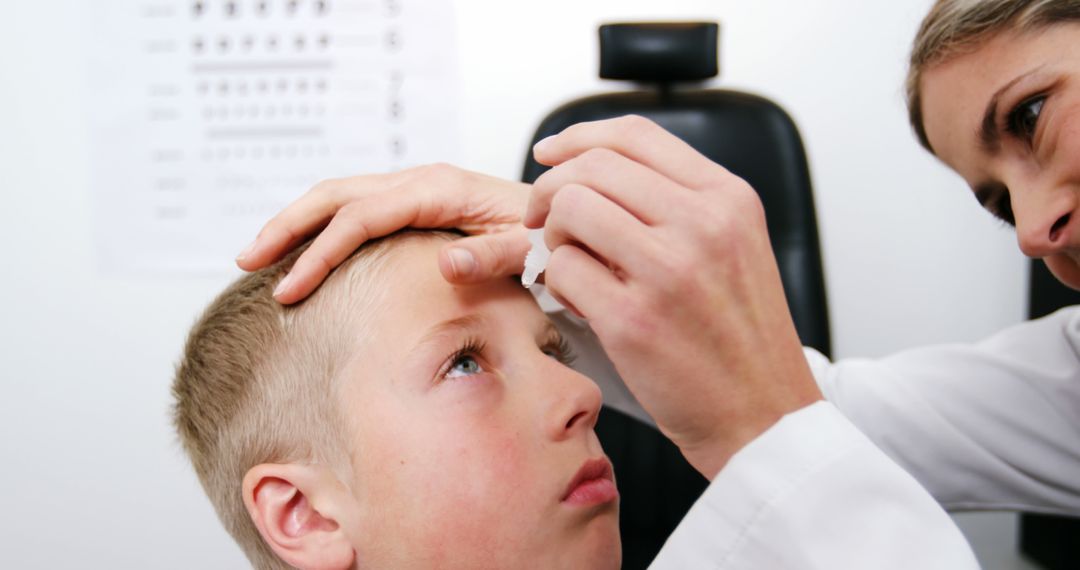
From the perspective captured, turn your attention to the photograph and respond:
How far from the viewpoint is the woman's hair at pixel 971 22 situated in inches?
32.9

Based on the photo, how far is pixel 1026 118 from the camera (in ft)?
2.88

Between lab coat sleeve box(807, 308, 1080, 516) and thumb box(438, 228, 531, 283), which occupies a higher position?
thumb box(438, 228, 531, 283)

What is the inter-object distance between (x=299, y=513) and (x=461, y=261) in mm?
328

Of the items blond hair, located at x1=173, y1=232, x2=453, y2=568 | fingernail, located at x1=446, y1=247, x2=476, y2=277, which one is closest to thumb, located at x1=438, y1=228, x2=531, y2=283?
fingernail, located at x1=446, y1=247, x2=476, y2=277

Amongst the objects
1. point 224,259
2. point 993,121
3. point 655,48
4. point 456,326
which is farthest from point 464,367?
point 224,259

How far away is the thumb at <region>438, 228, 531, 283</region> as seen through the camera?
2.46 ft

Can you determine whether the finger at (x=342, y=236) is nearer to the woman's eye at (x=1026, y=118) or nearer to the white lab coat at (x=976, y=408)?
the white lab coat at (x=976, y=408)

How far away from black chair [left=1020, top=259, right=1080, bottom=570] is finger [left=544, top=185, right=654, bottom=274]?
1336mm

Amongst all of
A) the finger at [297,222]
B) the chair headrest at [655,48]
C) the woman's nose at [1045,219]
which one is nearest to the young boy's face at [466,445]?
the finger at [297,222]

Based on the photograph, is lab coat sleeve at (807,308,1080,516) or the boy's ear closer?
the boy's ear

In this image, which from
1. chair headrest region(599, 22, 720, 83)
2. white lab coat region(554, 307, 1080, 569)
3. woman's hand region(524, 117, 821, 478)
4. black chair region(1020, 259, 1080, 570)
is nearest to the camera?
woman's hand region(524, 117, 821, 478)

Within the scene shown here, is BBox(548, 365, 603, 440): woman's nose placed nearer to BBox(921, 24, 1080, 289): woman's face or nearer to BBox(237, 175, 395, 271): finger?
BBox(237, 175, 395, 271): finger

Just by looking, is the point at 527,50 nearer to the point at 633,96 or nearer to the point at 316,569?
the point at 633,96

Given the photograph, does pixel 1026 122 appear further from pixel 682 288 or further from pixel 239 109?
pixel 239 109
